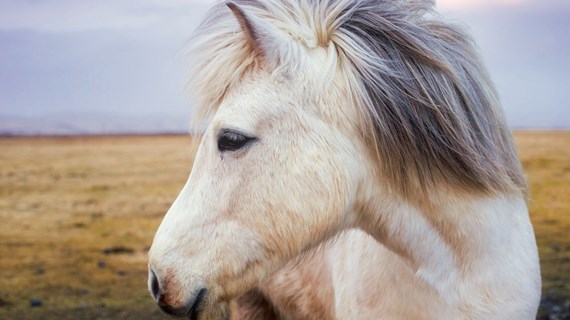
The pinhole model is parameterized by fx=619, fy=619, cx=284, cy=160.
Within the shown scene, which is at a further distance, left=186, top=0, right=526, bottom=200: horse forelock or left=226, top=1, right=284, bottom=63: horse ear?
left=186, top=0, right=526, bottom=200: horse forelock

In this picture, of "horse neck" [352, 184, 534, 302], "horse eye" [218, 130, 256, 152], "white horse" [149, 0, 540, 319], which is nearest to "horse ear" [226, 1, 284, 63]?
"white horse" [149, 0, 540, 319]

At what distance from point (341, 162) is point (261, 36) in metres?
0.51

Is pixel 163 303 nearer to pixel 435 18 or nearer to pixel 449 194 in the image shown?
pixel 449 194

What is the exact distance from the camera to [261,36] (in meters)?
2.08

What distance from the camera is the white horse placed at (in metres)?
2.11

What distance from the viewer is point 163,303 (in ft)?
7.16

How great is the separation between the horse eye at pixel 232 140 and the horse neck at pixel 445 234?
498 mm

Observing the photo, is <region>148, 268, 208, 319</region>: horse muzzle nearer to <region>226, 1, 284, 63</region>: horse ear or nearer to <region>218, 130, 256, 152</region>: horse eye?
<region>218, 130, 256, 152</region>: horse eye

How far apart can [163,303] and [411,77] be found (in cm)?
120

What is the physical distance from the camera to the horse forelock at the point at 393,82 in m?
2.17

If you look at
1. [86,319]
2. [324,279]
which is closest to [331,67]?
[324,279]

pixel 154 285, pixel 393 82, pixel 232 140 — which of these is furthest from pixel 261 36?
pixel 154 285

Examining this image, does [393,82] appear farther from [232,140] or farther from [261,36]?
[232,140]

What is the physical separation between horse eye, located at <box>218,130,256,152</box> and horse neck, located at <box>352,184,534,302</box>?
50 centimetres
